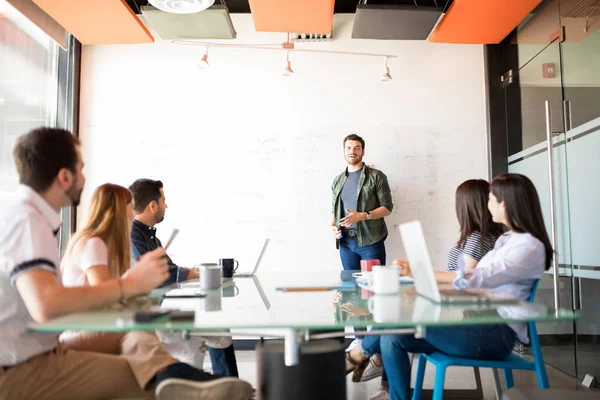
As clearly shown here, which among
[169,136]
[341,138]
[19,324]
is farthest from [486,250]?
[169,136]

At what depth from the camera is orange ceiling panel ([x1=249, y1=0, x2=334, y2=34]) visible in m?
3.67

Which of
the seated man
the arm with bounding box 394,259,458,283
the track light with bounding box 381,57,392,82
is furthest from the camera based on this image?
the track light with bounding box 381,57,392,82

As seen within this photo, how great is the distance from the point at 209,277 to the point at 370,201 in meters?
2.29

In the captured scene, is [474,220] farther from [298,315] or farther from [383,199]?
[383,199]

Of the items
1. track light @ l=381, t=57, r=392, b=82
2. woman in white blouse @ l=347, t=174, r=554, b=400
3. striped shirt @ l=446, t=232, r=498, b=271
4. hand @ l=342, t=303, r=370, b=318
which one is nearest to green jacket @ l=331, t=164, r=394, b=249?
track light @ l=381, t=57, r=392, b=82

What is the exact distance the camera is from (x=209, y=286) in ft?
7.32

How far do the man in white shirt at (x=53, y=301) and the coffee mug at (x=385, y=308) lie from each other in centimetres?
46

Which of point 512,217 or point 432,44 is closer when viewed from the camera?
point 512,217

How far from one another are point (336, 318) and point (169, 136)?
11.8 ft

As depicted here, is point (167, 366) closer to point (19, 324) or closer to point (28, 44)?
point (19, 324)

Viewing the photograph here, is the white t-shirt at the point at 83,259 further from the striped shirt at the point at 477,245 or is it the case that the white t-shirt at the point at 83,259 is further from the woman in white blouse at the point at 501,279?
the striped shirt at the point at 477,245

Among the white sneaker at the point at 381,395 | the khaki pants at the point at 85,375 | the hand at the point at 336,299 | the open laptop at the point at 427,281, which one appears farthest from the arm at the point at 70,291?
the white sneaker at the point at 381,395

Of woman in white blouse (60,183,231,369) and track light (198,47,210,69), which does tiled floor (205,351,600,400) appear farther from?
track light (198,47,210,69)

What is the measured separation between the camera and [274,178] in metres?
4.60
